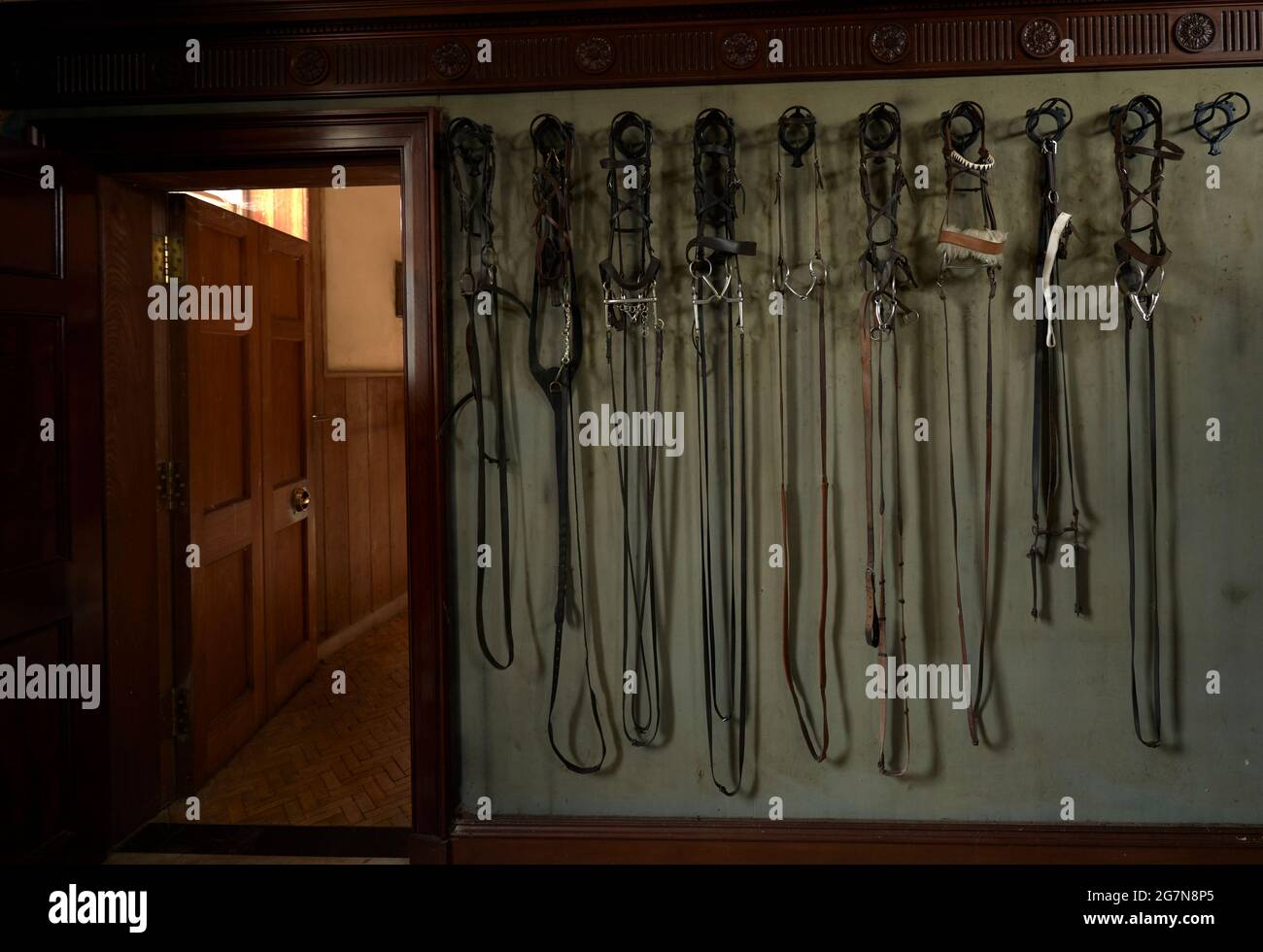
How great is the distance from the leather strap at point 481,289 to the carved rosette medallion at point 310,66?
16.3 inches

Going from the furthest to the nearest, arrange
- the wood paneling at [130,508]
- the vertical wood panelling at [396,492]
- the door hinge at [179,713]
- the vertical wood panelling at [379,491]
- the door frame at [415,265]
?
the vertical wood panelling at [396,492] < the vertical wood panelling at [379,491] < the door hinge at [179,713] < the wood paneling at [130,508] < the door frame at [415,265]

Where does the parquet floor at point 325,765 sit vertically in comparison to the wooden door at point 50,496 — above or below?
below

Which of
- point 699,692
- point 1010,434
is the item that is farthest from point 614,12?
point 699,692

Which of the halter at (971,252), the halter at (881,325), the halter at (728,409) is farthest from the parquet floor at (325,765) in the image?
the halter at (971,252)

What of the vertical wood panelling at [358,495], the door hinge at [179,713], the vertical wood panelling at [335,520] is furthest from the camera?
the vertical wood panelling at [358,495]

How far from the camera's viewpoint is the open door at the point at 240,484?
9.34 feet

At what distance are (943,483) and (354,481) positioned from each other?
3769 mm

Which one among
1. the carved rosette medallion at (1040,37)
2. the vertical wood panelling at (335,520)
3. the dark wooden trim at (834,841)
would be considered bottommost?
the dark wooden trim at (834,841)

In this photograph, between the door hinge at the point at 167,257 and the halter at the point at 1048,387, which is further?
the door hinge at the point at 167,257

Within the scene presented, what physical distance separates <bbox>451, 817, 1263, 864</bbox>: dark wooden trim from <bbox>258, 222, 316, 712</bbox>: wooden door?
5.93 ft

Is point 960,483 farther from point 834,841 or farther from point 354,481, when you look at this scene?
point 354,481

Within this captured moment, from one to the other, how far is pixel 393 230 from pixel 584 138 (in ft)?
10.8

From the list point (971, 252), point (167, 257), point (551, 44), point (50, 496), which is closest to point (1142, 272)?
point (971, 252)

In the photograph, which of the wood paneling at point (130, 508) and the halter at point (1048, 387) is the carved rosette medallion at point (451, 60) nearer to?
the wood paneling at point (130, 508)
